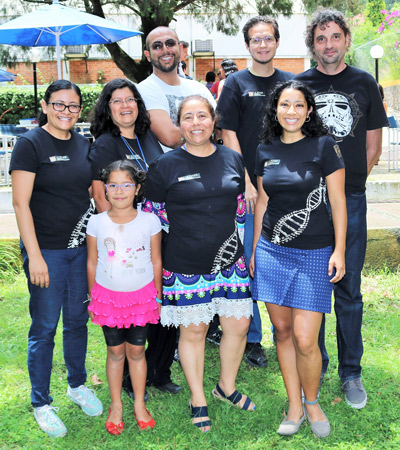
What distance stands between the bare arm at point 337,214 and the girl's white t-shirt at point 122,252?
1.09 metres

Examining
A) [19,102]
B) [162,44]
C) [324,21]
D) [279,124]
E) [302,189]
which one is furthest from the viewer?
[19,102]

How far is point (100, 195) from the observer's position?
11.7ft

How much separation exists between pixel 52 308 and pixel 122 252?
58cm

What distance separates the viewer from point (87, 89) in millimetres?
20703

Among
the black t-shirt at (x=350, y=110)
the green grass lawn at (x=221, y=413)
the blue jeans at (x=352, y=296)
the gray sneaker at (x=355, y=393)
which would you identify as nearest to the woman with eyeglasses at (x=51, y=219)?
the green grass lawn at (x=221, y=413)

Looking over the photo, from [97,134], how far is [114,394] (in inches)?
66.1

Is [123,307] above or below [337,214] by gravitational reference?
below

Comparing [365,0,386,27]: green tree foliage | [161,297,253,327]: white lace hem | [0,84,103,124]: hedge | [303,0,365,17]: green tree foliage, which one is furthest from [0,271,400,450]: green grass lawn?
[365,0,386,27]: green tree foliage

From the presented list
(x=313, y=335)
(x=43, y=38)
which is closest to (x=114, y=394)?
(x=313, y=335)

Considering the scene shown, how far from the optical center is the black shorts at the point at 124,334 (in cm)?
345

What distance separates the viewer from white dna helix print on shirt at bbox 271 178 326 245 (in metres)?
3.24

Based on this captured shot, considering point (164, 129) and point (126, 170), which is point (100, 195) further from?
point (164, 129)

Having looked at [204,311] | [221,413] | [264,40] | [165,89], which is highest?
[264,40]

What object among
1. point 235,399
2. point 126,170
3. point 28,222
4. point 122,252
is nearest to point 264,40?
point 126,170
